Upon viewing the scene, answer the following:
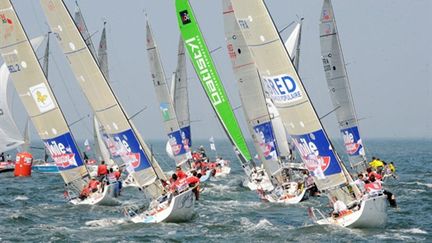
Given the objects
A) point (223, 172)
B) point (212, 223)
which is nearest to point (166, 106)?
point (223, 172)

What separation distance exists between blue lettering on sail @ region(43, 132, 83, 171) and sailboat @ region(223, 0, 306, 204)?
786 cm

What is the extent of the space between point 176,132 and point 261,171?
809 cm

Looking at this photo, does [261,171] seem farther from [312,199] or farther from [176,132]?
[176,132]

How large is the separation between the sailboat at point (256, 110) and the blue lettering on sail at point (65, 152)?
786cm

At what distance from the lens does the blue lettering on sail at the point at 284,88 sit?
23.4 m

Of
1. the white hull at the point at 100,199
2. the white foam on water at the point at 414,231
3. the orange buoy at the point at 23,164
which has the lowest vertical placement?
the orange buoy at the point at 23,164

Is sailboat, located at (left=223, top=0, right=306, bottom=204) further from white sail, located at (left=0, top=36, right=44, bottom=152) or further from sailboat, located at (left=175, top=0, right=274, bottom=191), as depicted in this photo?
white sail, located at (left=0, top=36, right=44, bottom=152)

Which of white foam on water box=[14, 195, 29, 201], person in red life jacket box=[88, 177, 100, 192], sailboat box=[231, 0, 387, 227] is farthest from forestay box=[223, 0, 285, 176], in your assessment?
white foam on water box=[14, 195, 29, 201]

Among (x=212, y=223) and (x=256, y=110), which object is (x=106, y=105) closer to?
(x=212, y=223)

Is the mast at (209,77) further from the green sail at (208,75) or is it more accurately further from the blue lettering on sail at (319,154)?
the blue lettering on sail at (319,154)

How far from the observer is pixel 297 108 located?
23469 mm

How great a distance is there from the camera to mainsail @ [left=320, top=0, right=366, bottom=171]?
38.0 metres

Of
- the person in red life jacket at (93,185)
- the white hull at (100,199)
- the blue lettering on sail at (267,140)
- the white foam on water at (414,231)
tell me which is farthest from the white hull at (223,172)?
the white foam on water at (414,231)

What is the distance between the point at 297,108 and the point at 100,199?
1054 centimetres
